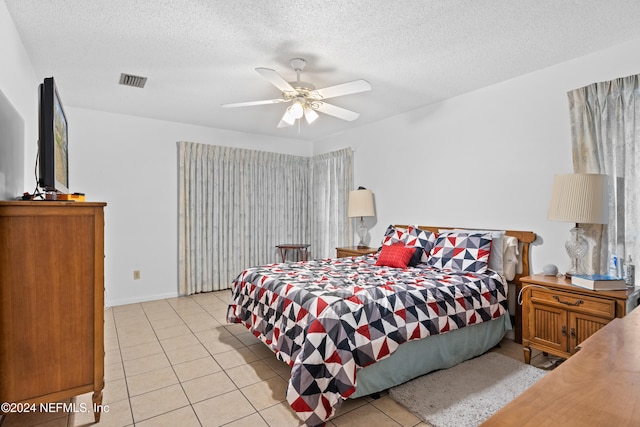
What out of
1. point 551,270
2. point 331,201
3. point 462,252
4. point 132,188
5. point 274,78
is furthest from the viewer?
point 331,201

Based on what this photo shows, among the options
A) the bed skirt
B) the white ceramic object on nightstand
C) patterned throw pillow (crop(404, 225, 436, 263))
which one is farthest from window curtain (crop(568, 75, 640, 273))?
patterned throw pillow (crop(404, 225, 436, 263))

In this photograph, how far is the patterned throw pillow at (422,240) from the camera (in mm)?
3482

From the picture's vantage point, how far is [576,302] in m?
2.34

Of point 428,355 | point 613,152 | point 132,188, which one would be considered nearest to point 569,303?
point 428,355

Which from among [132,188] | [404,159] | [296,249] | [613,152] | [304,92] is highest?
[304,92]

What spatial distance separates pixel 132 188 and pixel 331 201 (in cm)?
285

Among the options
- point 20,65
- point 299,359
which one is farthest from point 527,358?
point 20,65

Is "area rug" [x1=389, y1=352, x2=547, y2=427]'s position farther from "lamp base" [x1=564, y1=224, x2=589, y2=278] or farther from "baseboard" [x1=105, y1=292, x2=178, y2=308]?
"baseboard" [x1=105, y1=292, x2=178, y2=308]

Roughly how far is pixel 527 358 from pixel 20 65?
4.38 m

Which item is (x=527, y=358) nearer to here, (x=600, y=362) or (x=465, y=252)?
(x=465, y=252)

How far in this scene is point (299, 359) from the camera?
191 centimetres

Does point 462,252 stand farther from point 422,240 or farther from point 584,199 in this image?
point 584,199

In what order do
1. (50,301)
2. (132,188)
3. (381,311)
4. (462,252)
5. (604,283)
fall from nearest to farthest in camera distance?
1. (50,301)
2. (381,311)
3. (604,283)
4. (462,252)
5. (132,188)

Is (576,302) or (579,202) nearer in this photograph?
(576,302)
